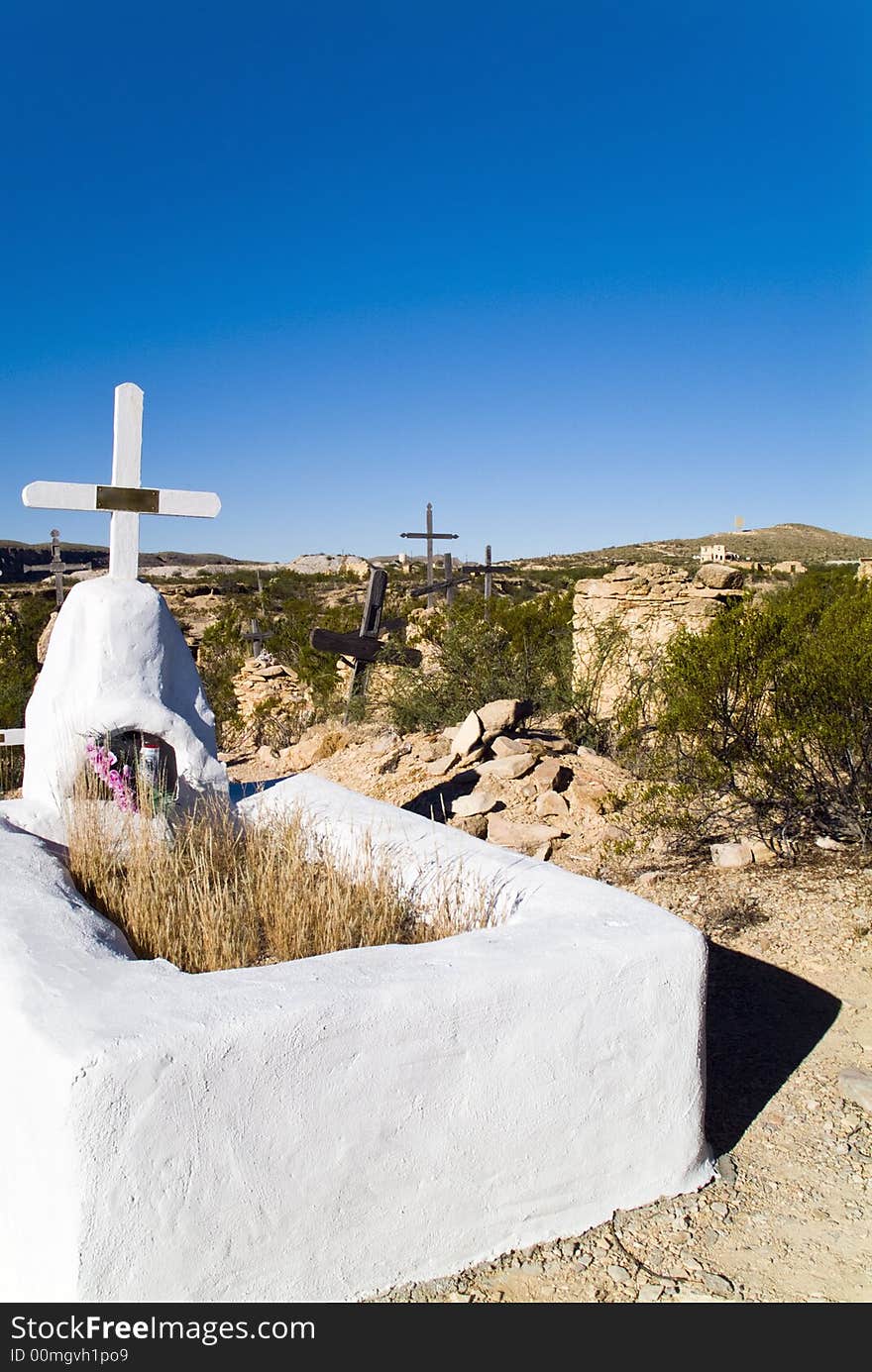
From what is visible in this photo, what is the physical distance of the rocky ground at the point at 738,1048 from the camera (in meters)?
2.94

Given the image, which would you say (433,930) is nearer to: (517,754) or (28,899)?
(28,899)

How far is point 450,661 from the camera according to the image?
11.0 meters

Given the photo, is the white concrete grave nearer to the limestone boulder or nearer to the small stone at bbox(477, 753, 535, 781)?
the small stone at bbox(477, 753, 535, 781)

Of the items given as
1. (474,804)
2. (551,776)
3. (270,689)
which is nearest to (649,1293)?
(474,804)

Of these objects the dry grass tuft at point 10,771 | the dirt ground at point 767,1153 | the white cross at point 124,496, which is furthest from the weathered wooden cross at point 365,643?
the dirt ground at point 767,1153

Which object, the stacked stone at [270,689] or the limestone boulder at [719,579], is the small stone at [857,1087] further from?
the stacked stone at [270,689]

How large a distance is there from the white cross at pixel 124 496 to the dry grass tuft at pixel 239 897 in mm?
1391

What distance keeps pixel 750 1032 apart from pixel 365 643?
7.59 meters

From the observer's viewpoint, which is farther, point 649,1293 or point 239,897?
point 239,897

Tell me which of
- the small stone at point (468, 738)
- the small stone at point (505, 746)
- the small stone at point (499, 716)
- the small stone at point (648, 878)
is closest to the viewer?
the small stone at point (648, 878)

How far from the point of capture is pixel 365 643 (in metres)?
11.6

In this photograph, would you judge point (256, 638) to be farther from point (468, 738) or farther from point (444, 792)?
point (444, 792)

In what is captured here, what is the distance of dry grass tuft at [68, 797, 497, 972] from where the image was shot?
3650 mm

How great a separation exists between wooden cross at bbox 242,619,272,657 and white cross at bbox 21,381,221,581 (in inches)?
581
